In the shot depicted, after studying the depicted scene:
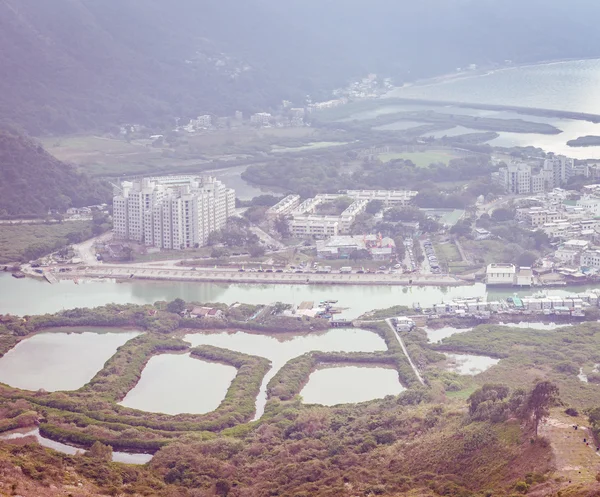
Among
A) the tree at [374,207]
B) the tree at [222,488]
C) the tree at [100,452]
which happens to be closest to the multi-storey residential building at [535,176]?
the tree at [374,207]

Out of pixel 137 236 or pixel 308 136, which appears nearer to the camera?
pixel 137 236

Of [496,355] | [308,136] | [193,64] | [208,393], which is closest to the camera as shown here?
[208,393]

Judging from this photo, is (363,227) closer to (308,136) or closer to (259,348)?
(259,348)

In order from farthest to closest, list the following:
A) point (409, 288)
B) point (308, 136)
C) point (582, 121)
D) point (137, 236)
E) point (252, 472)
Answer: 1. point (582, 121)
2. point (308, 136)
3. point (137, 236)
4. point (409, 288)
5. point (252, 472)

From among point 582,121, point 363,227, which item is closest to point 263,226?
point 363,227

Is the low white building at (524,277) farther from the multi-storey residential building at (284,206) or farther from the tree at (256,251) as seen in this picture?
the multi-storey residential building at (284,206)

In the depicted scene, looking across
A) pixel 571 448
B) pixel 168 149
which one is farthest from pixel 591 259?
pixel 168 149
